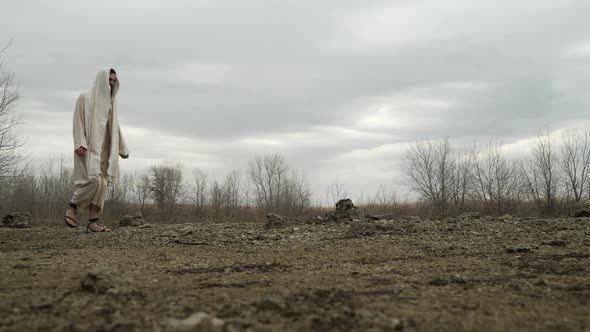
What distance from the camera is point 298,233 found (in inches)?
289

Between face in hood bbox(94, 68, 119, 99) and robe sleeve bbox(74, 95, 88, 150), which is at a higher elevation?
face in hood bbox(94, 68, 119, 99)

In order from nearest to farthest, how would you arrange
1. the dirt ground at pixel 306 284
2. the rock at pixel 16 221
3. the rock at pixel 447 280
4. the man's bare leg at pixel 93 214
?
the dirt ground at pixel 306 284 → the rock at pixel 447 280 → the man's bare leg at pixel 93 214 → the rock at pixel 16 221

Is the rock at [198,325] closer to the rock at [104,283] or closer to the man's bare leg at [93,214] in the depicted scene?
the rock at [104,283]

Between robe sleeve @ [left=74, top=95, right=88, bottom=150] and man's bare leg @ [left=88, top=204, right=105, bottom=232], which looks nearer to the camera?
robe sleeve @ [left=74, top=95, right=88, bottom=150]

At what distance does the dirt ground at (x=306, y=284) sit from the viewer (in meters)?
2.52

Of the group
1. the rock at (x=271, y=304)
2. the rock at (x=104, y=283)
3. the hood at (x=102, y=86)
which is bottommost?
the rock at (x=271, y=304)

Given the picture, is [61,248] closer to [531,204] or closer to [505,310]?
[505,310]

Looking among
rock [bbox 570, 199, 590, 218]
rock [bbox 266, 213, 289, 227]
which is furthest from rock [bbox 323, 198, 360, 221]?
rock [bbox 570, 199, 590, 218]

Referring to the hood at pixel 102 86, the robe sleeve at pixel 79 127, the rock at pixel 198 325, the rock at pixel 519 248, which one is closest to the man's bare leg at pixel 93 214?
the robe sleeve at pixel 79 127

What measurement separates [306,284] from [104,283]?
4.76 feet

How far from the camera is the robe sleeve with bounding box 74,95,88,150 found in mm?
6641

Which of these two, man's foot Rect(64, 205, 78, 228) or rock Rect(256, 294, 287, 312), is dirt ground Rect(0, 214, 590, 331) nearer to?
rock Rect(256, 294, 287, 312)

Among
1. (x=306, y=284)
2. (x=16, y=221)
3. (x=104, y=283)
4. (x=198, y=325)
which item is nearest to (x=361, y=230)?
(x=306, y=284)

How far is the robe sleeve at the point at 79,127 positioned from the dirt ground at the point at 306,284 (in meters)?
1.39
